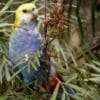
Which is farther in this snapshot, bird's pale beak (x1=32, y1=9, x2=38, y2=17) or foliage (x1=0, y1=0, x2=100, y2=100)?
bird's pale beak (x1=32, y1=9, x2=38, y2=17)

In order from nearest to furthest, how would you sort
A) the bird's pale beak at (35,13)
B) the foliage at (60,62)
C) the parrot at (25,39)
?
1. the foliage at (60,62)
2. the parrot at (25,39)
3. the bird's pale beak at (35,13)

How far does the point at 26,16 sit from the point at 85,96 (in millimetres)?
590

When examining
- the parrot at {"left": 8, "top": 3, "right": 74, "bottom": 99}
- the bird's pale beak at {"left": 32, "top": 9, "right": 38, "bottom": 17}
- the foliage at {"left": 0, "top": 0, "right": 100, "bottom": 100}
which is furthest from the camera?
the bird's pale beak at {"left": 32, "top": 9, "right": 38, "bottom": 17}

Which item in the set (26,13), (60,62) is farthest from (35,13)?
(60,62)

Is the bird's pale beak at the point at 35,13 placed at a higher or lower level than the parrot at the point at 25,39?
higher

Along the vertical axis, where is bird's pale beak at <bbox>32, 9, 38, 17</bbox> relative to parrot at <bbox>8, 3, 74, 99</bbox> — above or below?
A: above

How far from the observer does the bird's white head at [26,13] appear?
188cm

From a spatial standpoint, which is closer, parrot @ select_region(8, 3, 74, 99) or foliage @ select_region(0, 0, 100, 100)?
foliage @ select_region(0, 0, 100, 100)

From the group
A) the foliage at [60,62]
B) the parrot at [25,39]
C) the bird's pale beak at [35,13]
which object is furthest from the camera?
the bird's pale beak at [35,13]

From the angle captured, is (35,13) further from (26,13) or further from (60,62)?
(60,62)

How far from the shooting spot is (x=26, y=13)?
6.37ft

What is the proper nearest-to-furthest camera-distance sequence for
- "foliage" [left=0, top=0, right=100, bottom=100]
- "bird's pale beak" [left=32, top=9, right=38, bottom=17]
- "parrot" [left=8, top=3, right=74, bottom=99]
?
"foliage" [left=0, top=0, right=100, bottom=100] < "parrot" [left=8, top=3, right=74, bottom=99] < "bird's pale beak" [left=32, top=9, right=38, bottom=17]

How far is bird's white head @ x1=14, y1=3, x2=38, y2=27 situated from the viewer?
73.8 inches

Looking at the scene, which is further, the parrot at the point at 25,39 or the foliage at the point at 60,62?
the parrot at the point at 25,39
